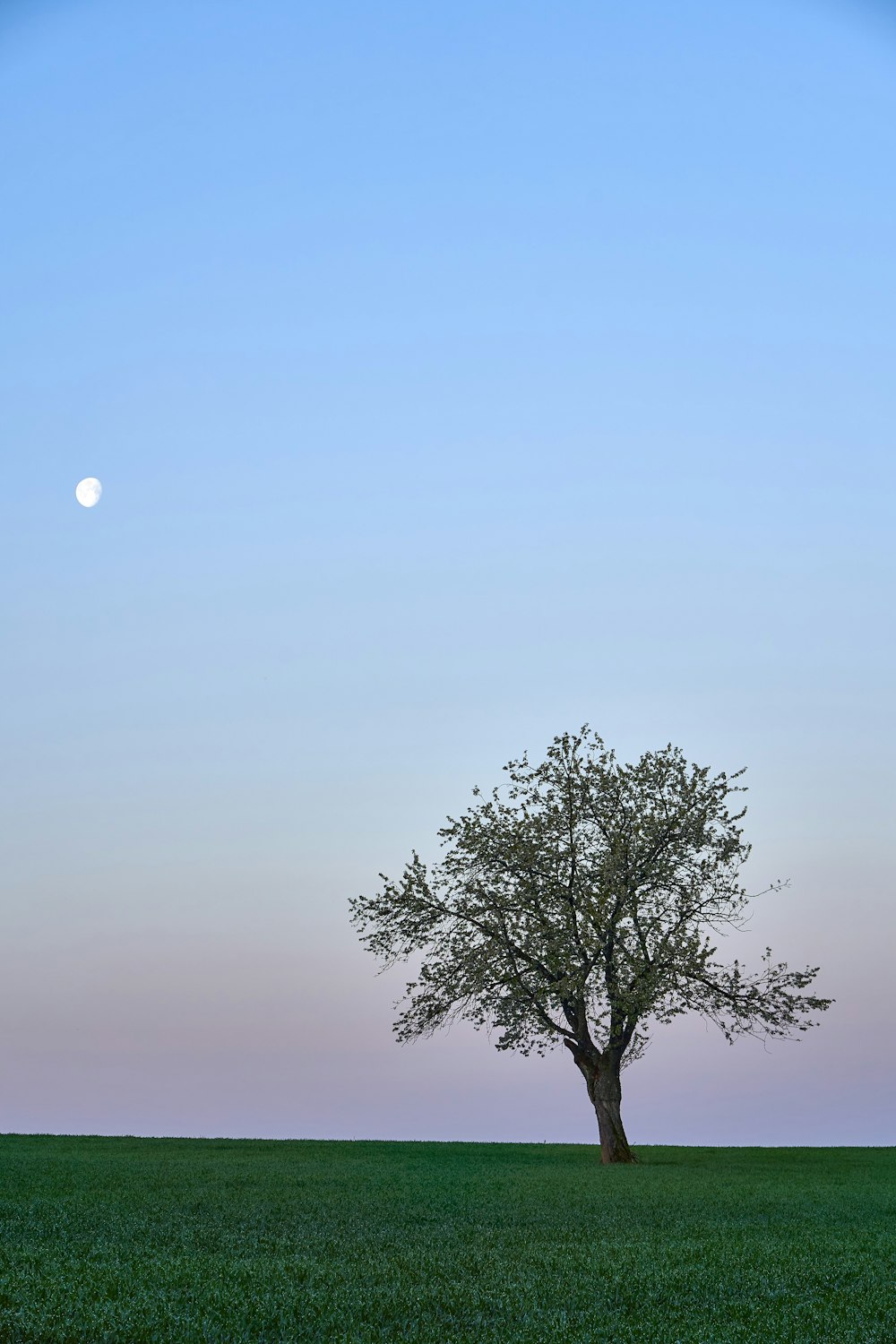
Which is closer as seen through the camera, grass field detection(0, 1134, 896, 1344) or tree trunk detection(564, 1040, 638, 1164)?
grass field detection(0, 1134, 896, 1344)

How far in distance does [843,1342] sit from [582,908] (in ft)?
112

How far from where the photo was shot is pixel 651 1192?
32000 millimetres

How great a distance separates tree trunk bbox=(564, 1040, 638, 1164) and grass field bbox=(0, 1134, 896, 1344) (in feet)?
32.9

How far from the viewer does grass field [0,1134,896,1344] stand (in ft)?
45.4

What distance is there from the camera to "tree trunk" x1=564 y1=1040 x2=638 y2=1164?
157 ft

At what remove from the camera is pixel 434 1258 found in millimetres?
18500

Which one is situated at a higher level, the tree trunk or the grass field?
the tree trunk

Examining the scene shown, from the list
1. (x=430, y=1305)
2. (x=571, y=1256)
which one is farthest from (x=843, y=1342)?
(x=571, y=1256)

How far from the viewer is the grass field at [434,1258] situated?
13.8 m

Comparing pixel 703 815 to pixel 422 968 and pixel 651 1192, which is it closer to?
pixel 422 968

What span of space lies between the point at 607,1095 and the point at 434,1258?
104 feet

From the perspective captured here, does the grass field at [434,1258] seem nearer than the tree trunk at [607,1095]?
Yes

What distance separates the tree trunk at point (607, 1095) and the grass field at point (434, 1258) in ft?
32.9

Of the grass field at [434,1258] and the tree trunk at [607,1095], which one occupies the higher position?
the tree trunk at [607,1095]
